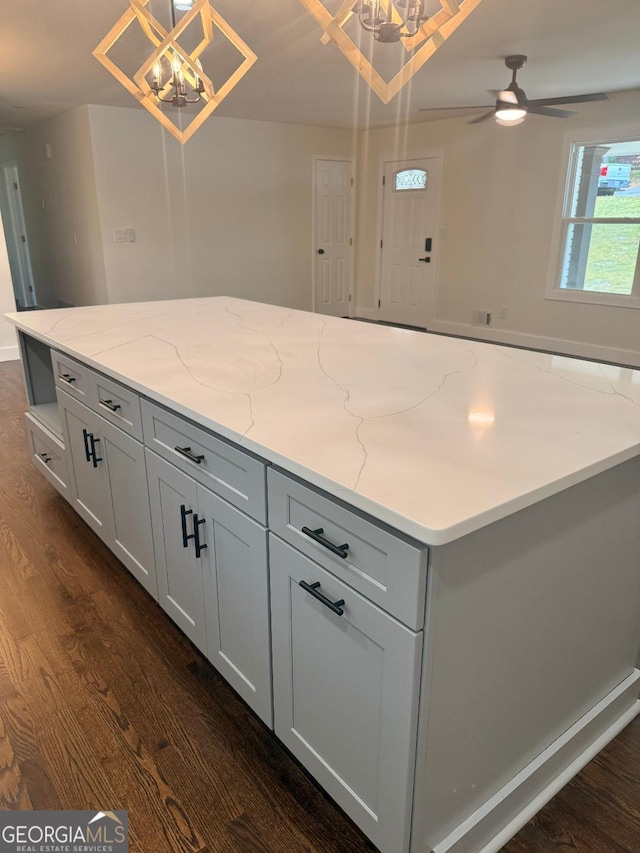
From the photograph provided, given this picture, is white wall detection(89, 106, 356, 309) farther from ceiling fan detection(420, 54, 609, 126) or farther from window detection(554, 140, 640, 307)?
ceiling fan detection(420, 54, 609, 126)

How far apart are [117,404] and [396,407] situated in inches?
41.6

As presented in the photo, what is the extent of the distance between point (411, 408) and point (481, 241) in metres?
6.01

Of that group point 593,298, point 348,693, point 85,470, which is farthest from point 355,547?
point 593,298

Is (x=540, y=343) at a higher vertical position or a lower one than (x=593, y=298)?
lower

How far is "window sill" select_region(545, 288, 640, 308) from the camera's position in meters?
5.78

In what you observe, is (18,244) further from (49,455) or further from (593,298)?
(593,298)

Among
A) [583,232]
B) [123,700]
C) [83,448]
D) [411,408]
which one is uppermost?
[583,232]

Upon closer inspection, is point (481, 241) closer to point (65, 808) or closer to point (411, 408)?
point (411, 408)

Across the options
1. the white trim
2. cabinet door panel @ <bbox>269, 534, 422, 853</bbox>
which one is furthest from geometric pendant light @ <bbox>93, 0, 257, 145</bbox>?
the white trim

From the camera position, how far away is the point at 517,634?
127 centimetres

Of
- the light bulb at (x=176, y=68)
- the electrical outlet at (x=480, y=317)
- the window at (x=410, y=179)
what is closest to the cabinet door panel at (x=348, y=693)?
the light bulb at (x=176, y=68)

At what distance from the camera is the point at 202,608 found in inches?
70.4

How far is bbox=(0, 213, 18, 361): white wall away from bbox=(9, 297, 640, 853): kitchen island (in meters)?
4.86

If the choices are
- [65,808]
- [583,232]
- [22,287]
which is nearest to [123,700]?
[65,808]
